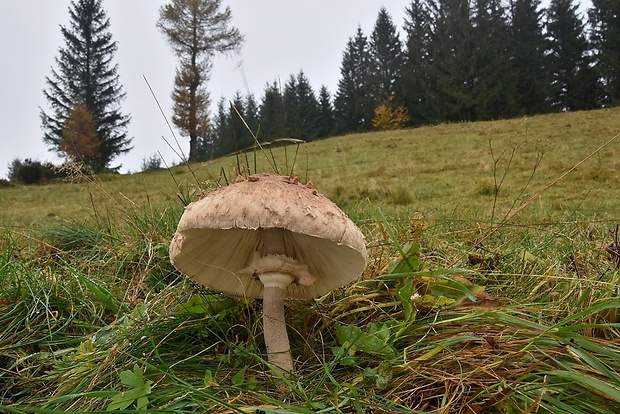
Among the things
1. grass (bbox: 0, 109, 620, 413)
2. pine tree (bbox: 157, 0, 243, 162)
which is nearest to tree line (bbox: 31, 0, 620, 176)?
pine tree (bbox: 157, 0, 243, 162)

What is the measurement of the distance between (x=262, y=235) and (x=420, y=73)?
40.4m

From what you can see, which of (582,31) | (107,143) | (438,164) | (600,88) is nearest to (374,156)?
(438,164)

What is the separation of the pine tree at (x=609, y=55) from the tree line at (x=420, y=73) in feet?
0.25

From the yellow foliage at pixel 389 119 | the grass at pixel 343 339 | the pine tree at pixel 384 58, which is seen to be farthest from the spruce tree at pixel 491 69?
the grass at pixel 343 339

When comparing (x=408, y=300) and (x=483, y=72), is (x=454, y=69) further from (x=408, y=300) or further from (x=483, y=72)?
(x=408, y=300)

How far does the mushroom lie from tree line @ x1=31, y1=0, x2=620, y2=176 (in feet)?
80.5

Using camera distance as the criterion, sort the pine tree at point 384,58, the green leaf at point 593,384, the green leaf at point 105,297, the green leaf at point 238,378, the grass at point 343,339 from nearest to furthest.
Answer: the green leaf at point 593,384 → the grass at point 343,339 → the green leaf at point 238,378 → the green leaf at point 105,297 → the pine tree at point 384,58

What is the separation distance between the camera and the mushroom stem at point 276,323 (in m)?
1.50

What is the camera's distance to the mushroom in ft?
4.13

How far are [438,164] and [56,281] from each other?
34.8 ft

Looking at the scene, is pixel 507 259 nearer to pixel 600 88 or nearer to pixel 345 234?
pixel 345 234

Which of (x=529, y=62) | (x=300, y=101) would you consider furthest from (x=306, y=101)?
(x=529, y=62)

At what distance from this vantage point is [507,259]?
7.77ft

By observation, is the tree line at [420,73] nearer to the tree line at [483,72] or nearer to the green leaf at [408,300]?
the tree line at [483,72]
